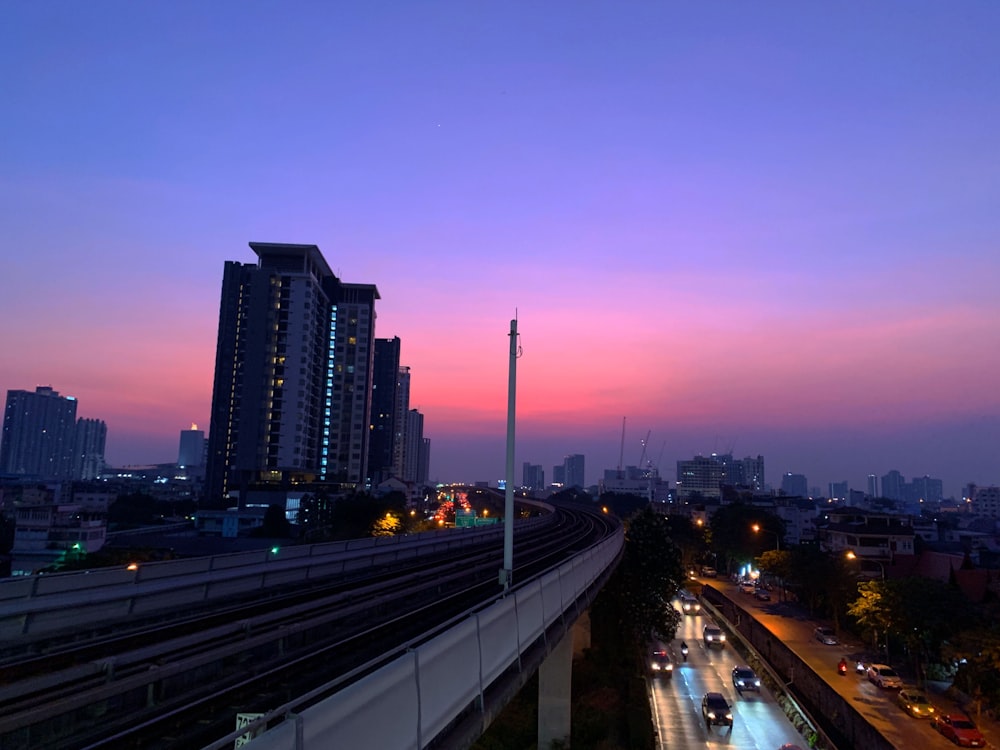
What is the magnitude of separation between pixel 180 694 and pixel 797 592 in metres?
68.2

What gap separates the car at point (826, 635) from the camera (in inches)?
1867

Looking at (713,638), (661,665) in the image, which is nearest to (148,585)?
(661,665)

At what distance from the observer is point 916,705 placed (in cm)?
3222

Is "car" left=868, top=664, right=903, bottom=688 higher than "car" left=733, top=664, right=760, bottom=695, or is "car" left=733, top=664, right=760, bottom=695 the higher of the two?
"car" left=868, top=664, right=903, bottom=688

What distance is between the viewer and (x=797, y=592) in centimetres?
6694

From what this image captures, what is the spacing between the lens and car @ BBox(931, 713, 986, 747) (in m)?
28.3

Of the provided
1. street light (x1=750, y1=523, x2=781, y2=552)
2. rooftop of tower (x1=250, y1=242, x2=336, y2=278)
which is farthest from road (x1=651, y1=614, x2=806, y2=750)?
rooftop of tower (x1=250, y1=242, x2=336, y2=278)

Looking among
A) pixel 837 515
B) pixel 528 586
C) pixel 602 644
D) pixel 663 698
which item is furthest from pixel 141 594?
pixel 837 515

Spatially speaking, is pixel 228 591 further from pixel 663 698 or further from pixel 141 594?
pixel 663 698

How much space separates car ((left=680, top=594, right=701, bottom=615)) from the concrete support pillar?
4131 centimetres

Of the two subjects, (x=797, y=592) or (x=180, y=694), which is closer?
(x=180, y=694)

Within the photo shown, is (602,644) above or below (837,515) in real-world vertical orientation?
below

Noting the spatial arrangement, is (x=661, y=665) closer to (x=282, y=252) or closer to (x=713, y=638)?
(x=713, y=638)

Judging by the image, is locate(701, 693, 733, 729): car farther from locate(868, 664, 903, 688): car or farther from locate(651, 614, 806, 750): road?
locate(868, 664, 903, 688): car
